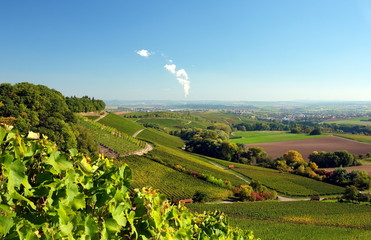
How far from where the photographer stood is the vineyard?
6412 centimetres

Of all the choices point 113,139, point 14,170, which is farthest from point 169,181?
point 14,170

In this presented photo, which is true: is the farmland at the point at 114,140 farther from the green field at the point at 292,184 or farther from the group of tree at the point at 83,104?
the green field at the point at 292,184

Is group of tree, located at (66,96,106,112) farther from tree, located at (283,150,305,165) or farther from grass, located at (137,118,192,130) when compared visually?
tree, located at (283,150,305,165)

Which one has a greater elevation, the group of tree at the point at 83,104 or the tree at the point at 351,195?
the group of tree at the point at 83,104

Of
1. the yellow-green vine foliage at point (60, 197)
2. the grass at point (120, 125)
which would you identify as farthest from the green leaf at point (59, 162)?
the grass at point (120, 125)

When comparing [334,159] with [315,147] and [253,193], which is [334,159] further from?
[253,193]

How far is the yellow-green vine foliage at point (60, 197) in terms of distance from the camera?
81.3 inches

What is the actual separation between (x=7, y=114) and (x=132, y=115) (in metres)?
120

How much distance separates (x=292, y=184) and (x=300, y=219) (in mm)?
24949

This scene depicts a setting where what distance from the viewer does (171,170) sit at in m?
58.3

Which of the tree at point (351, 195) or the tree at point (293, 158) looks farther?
the tree at point (293, 158)

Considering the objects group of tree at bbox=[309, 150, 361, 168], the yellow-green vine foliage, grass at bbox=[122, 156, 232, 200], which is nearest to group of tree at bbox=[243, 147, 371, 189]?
group of tree at bbox=[309, 150, 361, 168]

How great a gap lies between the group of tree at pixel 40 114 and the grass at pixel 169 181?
12447mm

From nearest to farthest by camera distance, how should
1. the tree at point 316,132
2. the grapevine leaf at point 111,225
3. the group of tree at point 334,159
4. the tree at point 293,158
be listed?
the grapevine leaf at point 111,225 → the tree at point 293,158 → the group of tree at point 334,159 → the tree at point 316,132
